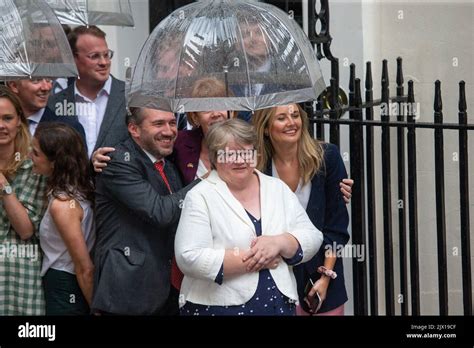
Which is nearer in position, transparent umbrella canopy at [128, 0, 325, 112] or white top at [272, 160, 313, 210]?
transparent umbrella canopy at [128, 0, 325, 112]

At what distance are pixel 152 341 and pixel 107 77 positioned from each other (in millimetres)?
1186

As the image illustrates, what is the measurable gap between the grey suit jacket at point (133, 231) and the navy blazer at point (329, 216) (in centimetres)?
50

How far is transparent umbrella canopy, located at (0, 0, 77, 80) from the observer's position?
5.97 meters

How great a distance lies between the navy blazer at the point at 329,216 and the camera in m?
6.32

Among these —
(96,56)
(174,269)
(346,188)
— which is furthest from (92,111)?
(346,188)

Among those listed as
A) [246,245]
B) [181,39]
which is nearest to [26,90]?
[181,39]

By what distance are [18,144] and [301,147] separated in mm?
1221

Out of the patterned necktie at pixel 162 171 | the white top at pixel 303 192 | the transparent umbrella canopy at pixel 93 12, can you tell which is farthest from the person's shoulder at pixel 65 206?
the white top at pixel 303 192

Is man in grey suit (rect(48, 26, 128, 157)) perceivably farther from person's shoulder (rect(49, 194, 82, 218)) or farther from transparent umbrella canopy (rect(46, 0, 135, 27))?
person's shoulder (rect(49, 194, 82, 218))

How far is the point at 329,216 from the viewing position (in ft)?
21.0

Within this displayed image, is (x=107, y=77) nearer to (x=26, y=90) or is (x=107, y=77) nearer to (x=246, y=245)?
(x=26, y=90)

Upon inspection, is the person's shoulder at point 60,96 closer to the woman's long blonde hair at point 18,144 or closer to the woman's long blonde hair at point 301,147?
the woman's long blonde hair at point 18,144

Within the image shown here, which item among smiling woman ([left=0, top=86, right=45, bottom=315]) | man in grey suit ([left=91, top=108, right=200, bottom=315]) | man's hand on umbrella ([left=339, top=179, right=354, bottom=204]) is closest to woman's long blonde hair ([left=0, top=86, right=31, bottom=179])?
smiling woman ([left=0, top=86, right=45, bottom=315])

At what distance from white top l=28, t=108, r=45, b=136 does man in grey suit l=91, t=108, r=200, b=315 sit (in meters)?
0.36
